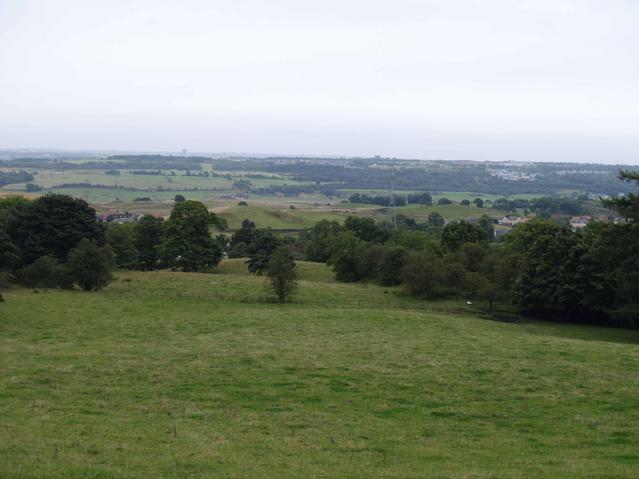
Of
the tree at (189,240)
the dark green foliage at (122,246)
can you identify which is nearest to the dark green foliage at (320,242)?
the tree at (189,240)

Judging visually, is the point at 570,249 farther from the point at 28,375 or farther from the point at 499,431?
the point at 28,375

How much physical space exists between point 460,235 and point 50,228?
151ft

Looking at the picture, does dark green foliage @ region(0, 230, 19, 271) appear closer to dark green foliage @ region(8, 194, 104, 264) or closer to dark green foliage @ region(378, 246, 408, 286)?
dark green foliage @ region(8, 194, 104, 264)

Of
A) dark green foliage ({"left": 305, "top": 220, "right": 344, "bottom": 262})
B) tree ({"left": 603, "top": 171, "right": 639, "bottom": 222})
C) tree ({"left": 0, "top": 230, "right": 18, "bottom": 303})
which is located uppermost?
tree ({"left": 603, "top": 171, "right": 639, "bottom": 222})

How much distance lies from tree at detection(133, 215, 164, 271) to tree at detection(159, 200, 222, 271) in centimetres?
665

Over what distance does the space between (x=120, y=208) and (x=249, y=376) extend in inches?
6096

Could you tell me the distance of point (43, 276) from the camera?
168 feet

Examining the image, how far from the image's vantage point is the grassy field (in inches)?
575

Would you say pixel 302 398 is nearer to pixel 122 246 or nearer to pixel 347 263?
pixel 347 263

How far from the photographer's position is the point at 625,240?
3691cm

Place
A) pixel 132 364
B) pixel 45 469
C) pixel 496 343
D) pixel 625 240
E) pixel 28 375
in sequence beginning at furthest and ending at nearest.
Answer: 1. pixel 625 240
2. pixel 496 343
3. pixel 132 364
4. pixel 28 375
5. pixel 45 469

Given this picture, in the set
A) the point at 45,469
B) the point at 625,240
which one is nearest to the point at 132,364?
the point at 45,469

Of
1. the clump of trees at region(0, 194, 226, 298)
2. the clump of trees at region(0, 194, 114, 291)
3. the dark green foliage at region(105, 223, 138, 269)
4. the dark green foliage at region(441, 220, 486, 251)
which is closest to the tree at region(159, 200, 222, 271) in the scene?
the clump of trees at region(0, 194, 226, 298)

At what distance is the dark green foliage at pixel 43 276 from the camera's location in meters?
50.2
